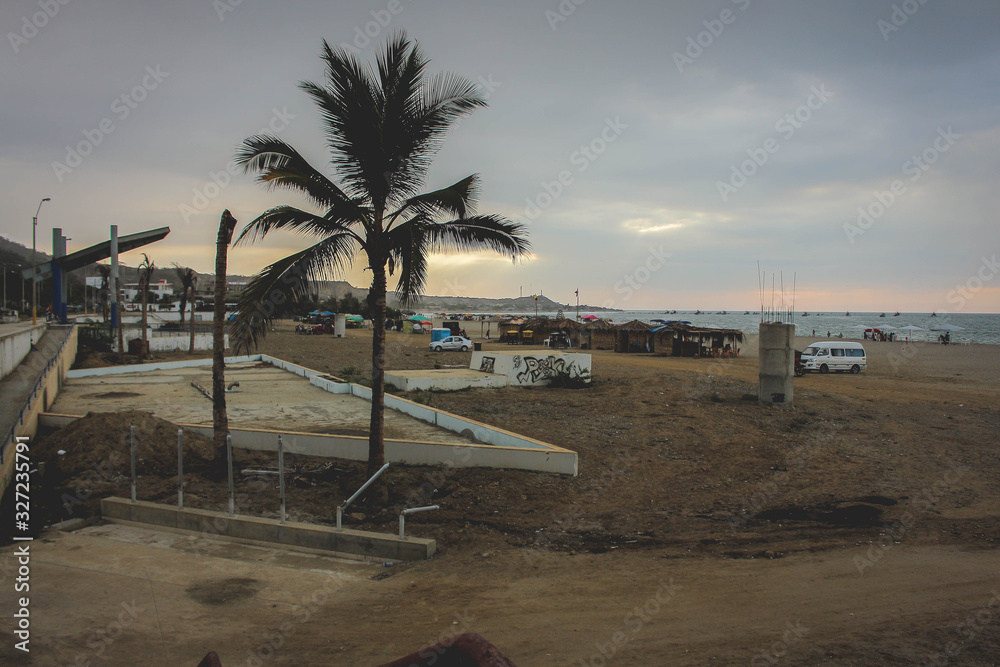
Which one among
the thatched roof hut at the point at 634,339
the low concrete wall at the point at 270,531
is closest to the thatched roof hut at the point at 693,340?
the thatched roof hut at the point at 634,339

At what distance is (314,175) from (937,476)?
487 inches

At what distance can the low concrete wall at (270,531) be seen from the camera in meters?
7.72

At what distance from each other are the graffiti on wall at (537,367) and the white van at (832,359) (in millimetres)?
16191

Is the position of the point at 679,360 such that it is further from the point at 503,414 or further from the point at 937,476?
the point at 937,476

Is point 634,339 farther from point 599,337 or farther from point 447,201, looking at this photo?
point 447,201

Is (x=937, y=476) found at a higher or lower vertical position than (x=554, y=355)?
lower

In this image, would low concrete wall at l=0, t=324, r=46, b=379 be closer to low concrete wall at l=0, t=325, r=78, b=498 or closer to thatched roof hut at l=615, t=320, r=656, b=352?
low concrete wall at l=0, t=325, r=78, b=498

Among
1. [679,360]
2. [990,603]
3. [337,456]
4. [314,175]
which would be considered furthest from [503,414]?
[679,360]

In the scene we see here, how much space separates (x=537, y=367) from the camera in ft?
76.6

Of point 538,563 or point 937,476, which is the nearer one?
point 538,563

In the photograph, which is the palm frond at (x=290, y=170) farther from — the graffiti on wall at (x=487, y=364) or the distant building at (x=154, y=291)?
the distant building at (x=154, y=291)

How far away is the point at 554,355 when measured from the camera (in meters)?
23.6

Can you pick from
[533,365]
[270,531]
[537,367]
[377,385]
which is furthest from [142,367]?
[270,531]

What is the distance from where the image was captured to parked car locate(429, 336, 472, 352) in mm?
42688
